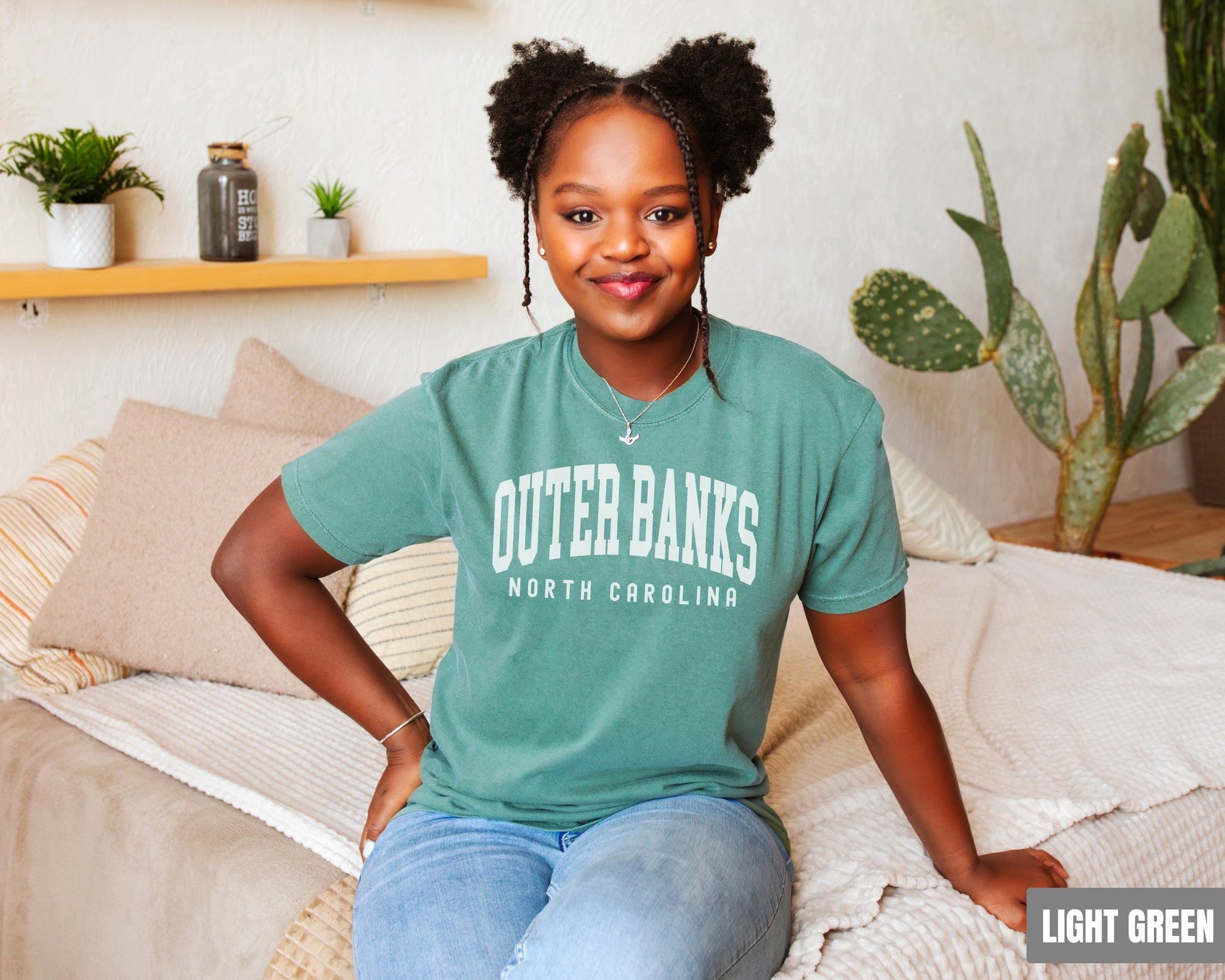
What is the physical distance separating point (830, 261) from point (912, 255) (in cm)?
29

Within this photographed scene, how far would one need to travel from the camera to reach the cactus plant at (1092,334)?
96.0 inches

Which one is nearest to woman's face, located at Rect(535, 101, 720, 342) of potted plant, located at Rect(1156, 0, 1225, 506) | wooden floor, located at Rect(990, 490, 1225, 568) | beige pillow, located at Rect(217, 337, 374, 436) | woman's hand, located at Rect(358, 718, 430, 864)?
woman's hand, located at Rect(358, 718, 430, 864)

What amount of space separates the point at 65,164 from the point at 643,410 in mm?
1018

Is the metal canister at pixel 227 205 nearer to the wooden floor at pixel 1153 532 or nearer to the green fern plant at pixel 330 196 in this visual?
the green fern plant at pixel 330 196

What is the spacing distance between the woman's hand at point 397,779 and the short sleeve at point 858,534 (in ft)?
1.22

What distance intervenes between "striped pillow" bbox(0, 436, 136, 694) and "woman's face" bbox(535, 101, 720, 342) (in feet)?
3.09

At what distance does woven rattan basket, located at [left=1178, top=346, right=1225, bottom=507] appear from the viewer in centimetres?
356

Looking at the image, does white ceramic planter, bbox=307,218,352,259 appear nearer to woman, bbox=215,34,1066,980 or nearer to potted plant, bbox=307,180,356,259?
potted plant, bbox=307,180,356,259

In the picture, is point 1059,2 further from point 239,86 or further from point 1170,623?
point 239,86

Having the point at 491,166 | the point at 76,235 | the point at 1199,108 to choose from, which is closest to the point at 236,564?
the point at 76,235

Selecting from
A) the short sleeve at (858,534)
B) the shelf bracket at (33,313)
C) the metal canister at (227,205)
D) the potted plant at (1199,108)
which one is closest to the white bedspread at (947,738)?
the short sleeve at (858,534)

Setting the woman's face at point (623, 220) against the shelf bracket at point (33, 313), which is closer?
the woman's face at point (623, 220)

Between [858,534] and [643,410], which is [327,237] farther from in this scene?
[858,534]

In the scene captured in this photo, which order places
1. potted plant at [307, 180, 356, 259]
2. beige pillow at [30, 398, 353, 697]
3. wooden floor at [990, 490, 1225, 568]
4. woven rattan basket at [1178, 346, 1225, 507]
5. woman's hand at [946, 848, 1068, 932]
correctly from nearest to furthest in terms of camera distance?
woman's hand at [946, 848, 1068, 932], beige pillow at [30, 398, 353, 697], potted plant at [307, 180, 356, 259], wooden floor at [990, 490, 1225, 568], woven rattan basket at [1178, 346, 1225, 507]
